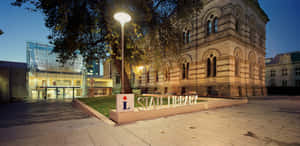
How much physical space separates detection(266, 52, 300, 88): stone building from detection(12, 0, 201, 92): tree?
4214 centimetres

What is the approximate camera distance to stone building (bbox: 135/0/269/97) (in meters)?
17.4

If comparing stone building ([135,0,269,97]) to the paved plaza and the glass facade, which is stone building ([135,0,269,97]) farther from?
the glass facade

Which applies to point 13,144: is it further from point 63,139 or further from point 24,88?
point 24,88

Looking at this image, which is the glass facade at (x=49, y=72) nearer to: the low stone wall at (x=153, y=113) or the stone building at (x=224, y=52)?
the stone building at (x=224, y=52)

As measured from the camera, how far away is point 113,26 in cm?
831

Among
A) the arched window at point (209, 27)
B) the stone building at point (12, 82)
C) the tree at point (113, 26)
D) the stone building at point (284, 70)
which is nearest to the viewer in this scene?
the tree at point (113, 26)

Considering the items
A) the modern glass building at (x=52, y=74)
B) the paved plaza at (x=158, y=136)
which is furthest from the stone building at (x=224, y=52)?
the modern glass building at (x=52, y=74)

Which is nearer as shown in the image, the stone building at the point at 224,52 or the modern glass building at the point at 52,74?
the stone building at the point at 224,52

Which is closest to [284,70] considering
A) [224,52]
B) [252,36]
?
[252,36]

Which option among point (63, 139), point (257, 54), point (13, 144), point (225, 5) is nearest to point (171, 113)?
point (63, 139)

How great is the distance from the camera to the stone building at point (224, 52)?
683 inches

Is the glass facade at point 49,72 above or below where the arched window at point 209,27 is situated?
below

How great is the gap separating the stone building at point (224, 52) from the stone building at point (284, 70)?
80.1 ft

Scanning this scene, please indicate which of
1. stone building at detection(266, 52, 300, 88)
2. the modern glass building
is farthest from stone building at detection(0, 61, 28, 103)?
stone building at detection(266, 52, 300, 88)
